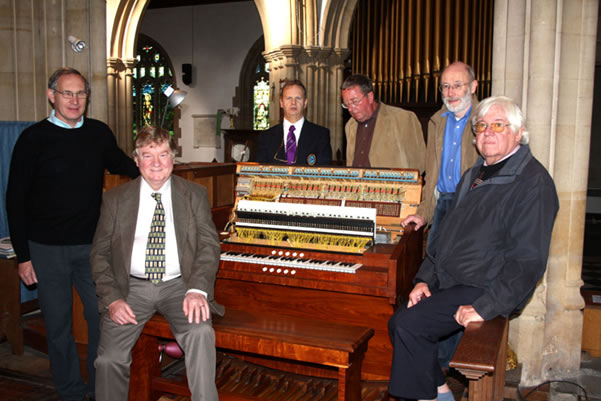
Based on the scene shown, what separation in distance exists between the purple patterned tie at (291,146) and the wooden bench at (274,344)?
Answer: 52.7 inches

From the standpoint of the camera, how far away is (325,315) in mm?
3320

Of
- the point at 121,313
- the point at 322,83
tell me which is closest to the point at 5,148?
the point at 121,313

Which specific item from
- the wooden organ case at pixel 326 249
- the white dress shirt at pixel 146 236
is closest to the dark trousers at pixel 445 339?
the wooden organ case at pixel 326 249

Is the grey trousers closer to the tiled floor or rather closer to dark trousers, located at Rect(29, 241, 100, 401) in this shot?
dark trousers, located at Rect(29, 241, 100, 401)

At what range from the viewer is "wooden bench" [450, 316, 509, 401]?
2.07 m

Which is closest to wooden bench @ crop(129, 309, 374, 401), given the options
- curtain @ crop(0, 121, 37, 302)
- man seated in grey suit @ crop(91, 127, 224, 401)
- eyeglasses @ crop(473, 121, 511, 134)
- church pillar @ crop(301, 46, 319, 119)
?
man seated in grey suit @ crop(91, 127, 224, 401)

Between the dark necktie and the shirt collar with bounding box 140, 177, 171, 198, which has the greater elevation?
the shirt collar with bounding box 140, 177, 171, 198

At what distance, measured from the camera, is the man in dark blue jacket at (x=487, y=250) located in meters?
2.48

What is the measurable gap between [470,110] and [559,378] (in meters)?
1.89

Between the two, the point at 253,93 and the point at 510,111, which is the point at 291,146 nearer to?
the point at 510,111

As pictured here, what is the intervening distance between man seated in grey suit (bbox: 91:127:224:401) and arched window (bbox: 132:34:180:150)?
12096 millimetres

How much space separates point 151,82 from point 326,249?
13.0m

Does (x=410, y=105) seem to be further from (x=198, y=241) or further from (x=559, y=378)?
(x=198, y=241)

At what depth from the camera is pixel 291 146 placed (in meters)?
4.02
